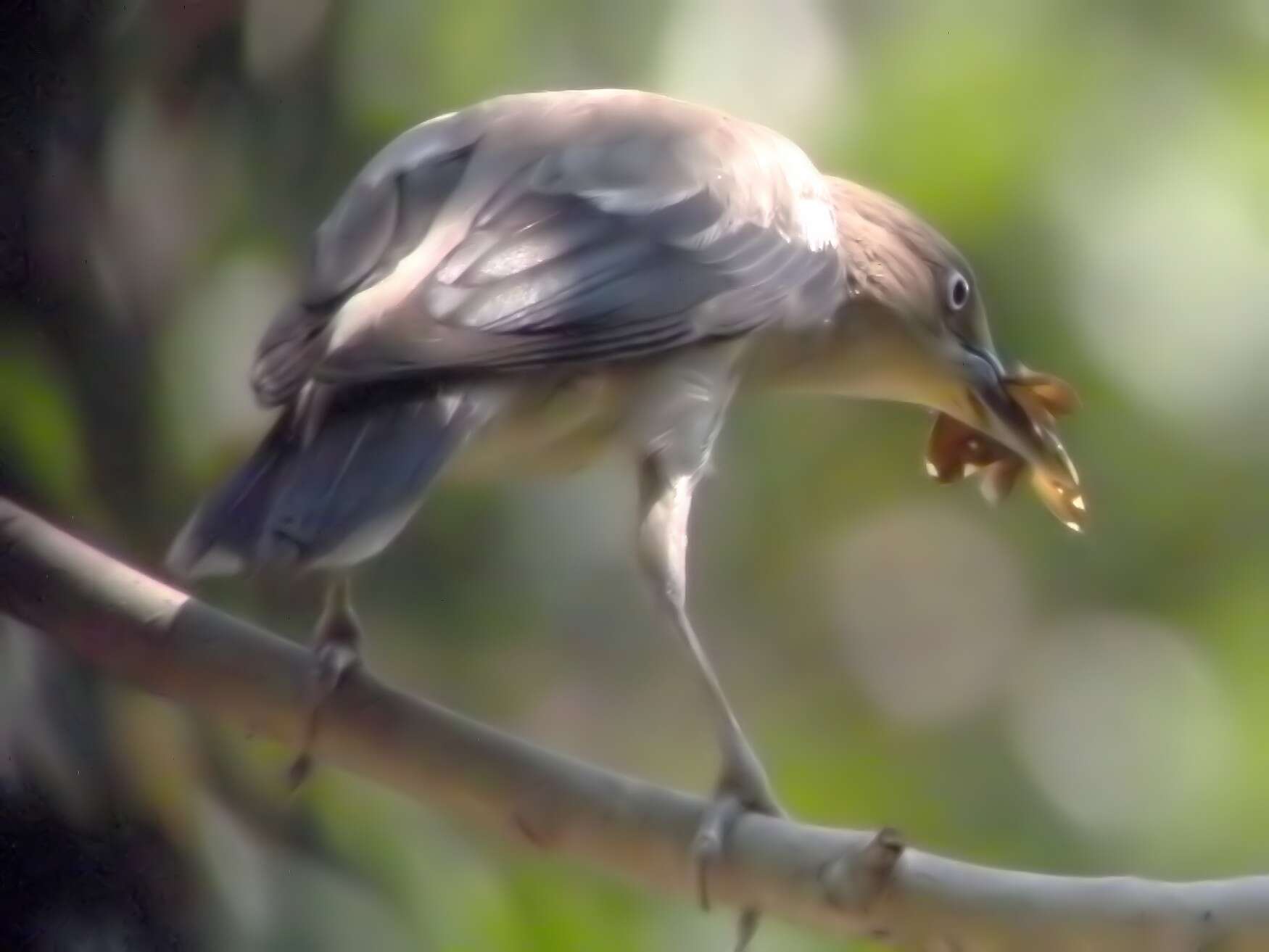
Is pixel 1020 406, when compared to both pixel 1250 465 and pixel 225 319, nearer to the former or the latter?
pixel 1250 465

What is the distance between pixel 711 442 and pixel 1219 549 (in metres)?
0.40

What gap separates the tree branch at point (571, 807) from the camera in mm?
720

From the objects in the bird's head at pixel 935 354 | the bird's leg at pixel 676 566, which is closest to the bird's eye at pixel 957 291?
the bird's head at pixel 935 354

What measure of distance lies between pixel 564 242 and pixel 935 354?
324 millimetres

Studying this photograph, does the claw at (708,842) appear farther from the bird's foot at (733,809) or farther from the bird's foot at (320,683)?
the bird's foot at (320,683)

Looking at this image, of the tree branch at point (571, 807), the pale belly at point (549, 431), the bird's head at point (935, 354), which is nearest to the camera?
the tree branch at point (571, 807)

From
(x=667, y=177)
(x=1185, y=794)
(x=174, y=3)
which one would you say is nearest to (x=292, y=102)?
(x=174, y=3)

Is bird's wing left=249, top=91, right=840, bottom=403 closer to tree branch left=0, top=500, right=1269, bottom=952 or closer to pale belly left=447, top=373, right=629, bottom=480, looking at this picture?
pale belly left=447, top=373, right=629, bottom=480

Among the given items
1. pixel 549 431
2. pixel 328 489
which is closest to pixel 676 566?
pixel 549 431

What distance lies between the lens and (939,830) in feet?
3.33

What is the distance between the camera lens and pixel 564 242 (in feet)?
2.85

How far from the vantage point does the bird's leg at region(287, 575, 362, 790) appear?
90 centimetres

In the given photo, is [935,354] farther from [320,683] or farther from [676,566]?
[320,683]

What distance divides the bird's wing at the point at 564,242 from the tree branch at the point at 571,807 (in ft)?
0.62
